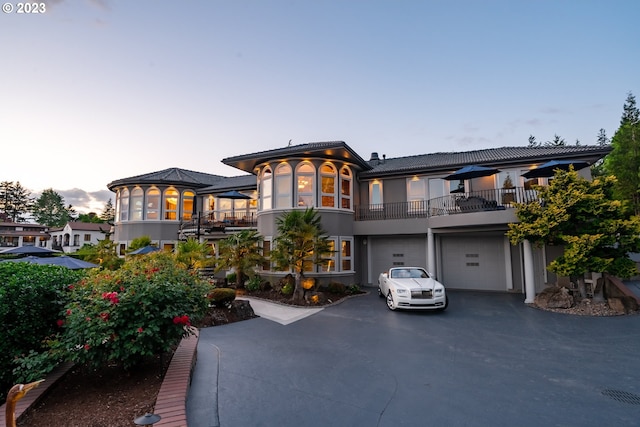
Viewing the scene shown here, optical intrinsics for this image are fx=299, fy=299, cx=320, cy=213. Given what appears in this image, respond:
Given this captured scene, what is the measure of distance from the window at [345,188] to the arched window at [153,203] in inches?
528

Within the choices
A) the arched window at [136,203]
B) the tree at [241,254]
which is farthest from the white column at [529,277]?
the arched window at [136,203]

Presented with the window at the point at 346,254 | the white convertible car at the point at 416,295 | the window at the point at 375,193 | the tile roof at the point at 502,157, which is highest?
the tile roof at the point at 502,157

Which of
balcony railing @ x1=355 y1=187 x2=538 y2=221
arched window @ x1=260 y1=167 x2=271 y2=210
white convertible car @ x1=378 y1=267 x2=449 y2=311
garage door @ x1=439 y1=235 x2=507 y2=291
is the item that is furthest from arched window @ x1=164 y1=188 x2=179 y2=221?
garage door @ x1=439 y1=235 x2=507 y2=291

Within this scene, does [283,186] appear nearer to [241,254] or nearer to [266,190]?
[266,190]

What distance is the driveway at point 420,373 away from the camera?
3.81m

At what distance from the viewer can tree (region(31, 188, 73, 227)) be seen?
73562 mm

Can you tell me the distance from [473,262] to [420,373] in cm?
1107

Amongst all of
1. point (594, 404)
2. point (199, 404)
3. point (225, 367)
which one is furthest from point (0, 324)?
point (594, 404)

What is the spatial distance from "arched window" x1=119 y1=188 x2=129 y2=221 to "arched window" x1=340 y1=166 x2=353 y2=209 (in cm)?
1549

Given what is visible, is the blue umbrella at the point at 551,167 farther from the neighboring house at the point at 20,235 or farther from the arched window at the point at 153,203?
the neighboring house at the point at 20,235

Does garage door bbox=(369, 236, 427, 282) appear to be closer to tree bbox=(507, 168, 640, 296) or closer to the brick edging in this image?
Answer: tree bbox=(507, 168, 640, 296)

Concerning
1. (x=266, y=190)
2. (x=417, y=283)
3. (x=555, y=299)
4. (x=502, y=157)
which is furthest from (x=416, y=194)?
(x=266, y=190)

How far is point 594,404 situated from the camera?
4.05 m

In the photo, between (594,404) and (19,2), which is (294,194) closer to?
(19,2)
